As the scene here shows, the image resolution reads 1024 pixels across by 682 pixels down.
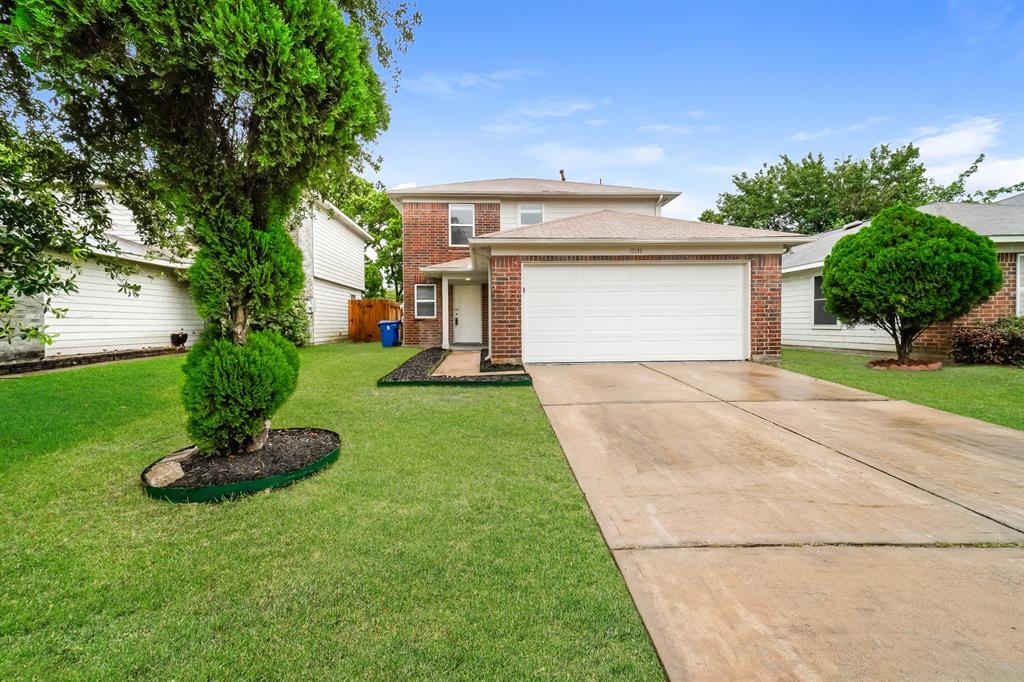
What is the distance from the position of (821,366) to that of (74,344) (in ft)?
52.2

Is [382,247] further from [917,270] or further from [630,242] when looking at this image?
[917,270]

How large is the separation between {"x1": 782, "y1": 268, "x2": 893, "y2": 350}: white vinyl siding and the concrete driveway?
7997mm

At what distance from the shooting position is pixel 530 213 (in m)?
14.2

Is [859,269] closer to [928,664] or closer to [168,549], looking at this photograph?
[928,664]

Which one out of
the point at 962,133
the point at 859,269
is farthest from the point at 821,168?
the point at 859,269

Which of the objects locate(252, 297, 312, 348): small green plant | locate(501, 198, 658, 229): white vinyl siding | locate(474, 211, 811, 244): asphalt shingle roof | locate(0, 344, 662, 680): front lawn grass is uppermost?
locate(501, 198, 658, 229): white vinyl siding

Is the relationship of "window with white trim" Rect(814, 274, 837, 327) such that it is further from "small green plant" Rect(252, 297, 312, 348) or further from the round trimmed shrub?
"small green plant" Rect(252, 297, 312, 348)

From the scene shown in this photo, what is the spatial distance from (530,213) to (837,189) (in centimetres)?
2062

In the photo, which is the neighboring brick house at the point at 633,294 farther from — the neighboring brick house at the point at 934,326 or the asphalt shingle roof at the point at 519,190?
the asphalt shingle roof at the point at 519,190

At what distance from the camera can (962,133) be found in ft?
66.6

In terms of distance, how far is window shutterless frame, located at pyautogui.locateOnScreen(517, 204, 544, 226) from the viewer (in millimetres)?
14195

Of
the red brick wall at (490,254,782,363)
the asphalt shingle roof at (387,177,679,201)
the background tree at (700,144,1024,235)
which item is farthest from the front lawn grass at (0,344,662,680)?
the background tree at (700,144,1024,235)

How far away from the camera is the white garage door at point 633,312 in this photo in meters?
8.82

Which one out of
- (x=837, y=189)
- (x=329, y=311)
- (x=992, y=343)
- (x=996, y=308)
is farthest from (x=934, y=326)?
(x=837, y=189)
